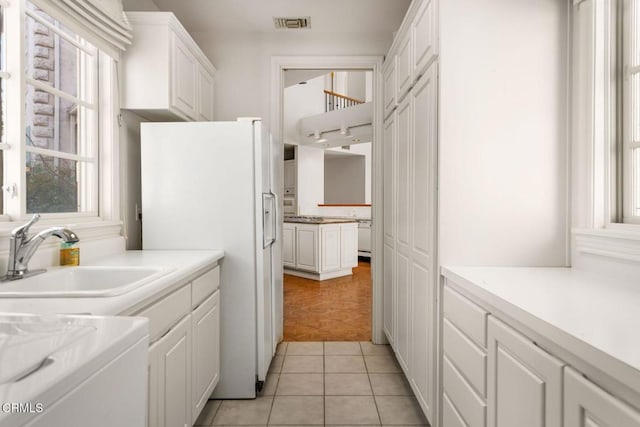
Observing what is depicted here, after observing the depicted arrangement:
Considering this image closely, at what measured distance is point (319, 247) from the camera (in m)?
5.29

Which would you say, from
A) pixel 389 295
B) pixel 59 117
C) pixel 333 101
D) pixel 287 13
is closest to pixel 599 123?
pixel 389 295

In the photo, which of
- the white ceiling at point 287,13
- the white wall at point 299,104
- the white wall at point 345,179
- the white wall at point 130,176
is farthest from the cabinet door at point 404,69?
the white wall at point 345,179

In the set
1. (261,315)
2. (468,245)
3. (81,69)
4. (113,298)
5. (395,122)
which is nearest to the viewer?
(113,298)

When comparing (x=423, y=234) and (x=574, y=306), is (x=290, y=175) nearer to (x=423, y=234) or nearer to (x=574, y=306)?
(x=423, y=234)

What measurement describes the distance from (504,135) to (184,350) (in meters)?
1.80

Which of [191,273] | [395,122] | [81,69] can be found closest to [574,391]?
[191,273]

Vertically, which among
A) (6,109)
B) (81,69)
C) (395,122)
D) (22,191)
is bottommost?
(22,191)

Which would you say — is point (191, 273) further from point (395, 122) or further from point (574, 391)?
Answer: point (395, 122)

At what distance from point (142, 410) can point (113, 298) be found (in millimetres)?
444

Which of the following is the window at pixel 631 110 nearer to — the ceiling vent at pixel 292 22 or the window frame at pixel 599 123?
the window frame at pixel 599 123

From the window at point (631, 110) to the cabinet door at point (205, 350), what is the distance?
6.64 ft

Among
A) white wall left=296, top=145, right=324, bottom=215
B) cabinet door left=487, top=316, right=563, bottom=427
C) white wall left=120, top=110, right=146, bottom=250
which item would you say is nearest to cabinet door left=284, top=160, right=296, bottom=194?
white wall left=296, top=145, right=324, bottom=215

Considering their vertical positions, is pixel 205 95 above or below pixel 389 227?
above

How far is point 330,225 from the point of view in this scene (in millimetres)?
5465
